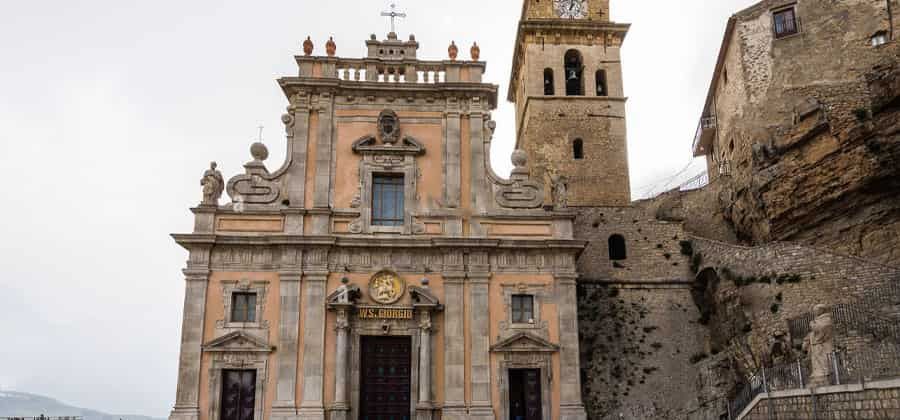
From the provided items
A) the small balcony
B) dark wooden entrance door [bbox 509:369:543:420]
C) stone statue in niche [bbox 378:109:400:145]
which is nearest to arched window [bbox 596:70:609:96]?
the small balcony

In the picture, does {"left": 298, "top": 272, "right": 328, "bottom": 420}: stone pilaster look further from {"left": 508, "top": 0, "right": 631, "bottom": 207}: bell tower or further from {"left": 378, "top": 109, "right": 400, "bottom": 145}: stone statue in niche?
{"left": 508, "top": 0, "right": 631, "bottom": 207}: bell tower

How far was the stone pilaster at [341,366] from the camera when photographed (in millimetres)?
20469

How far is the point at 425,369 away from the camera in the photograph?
68.8 feet

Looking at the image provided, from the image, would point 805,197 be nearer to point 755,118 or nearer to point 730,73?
point 755,118

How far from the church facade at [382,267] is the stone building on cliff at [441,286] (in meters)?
0.05

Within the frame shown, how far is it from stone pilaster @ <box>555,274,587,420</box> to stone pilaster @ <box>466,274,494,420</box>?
6.68ft

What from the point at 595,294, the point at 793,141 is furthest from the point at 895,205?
the point at 595,294

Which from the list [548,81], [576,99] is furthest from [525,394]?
[548,81]

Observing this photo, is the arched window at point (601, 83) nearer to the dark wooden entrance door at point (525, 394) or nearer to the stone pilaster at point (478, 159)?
the stone pilaster at point (478, 159)

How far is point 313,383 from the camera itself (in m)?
20.8

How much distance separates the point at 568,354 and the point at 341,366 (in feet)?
20.8

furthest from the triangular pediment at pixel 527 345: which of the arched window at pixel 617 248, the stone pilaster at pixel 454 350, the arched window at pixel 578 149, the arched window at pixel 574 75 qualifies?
the arched window at pixel 574 75

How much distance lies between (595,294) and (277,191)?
39.3 ft

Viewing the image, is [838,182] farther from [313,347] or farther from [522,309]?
[313,347]
